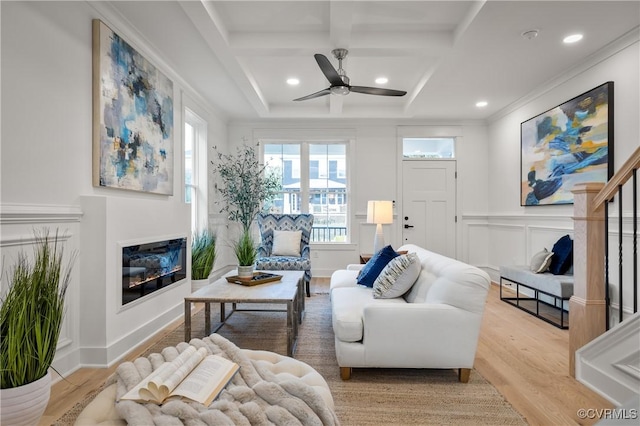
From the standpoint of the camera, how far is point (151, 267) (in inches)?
119

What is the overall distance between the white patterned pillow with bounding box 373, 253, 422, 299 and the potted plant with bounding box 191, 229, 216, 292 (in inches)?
A: 103

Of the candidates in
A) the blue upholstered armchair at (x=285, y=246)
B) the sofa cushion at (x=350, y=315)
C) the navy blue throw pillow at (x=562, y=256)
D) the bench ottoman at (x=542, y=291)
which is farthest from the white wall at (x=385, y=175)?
the sofa cushion at (x=350, y=315)

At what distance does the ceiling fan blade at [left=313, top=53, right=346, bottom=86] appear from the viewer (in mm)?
2688

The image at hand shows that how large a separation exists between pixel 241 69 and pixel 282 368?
10.2ft

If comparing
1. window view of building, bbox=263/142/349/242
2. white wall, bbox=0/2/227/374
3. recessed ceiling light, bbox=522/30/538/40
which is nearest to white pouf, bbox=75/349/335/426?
white wall, bbox=0/2/227/374

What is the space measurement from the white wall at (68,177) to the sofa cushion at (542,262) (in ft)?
12.8

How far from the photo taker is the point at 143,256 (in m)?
2.88

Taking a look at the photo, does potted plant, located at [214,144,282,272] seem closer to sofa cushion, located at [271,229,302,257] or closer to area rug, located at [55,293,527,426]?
sofa cushion, located at [271,229,302,257]

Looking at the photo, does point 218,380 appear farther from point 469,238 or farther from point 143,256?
point 469,238

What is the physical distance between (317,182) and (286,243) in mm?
1524

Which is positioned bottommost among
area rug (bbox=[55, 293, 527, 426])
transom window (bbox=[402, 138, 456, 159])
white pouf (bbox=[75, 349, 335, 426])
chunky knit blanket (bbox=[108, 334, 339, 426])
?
area rug (bbox=[55, 293, 527, 426])

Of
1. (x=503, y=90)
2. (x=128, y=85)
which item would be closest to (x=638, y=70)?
(x=503, y=90)

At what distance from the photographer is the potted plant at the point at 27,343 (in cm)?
138

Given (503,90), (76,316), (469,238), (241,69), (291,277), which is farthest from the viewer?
(469,238)
